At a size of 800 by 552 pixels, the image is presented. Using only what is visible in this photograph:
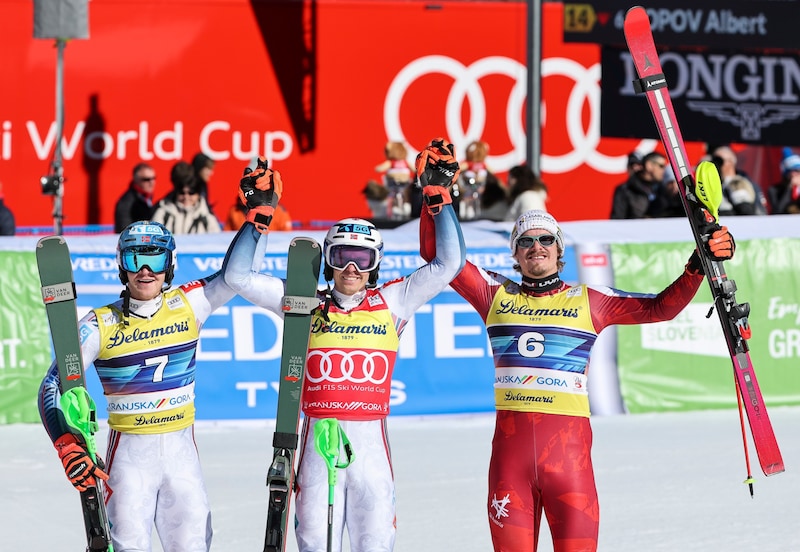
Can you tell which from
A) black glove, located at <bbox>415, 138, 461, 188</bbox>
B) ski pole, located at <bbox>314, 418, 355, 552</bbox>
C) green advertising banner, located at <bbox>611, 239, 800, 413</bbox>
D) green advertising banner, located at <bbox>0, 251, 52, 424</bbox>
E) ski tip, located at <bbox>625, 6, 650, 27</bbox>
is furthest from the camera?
green advertising banner, located at <bbox>611, 239, 800, 413</bbox>

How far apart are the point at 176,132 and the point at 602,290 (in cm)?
1038

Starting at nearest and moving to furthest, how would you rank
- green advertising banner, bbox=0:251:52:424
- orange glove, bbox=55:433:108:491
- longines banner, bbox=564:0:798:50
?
1. orange glove, bbox=55:433:108:491
2. green advertising banner, bbox=0:251:52:424
3. longines banner, bbox=564:0:798:50

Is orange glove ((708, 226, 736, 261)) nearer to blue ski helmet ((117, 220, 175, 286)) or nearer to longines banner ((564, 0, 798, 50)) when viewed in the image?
blue ski helmet ((117, 220, 175, 286))

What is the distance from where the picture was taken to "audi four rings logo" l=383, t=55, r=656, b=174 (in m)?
17.6

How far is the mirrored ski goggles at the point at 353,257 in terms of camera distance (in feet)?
23.2

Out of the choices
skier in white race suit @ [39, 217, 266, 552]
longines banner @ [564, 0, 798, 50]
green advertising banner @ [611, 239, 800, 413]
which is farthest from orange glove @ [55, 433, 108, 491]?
longines banner @ [564, 0, 798, 50]

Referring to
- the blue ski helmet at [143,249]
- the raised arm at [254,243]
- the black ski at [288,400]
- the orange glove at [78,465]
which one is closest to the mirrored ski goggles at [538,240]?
the black ski at [288,400]

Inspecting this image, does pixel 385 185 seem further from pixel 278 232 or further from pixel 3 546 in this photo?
pixel 3 546

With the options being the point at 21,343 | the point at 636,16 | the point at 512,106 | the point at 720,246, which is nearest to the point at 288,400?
the point at 720,246

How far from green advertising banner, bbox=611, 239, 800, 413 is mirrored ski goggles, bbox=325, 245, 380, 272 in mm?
5634

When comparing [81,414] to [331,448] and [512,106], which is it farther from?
[512,106]

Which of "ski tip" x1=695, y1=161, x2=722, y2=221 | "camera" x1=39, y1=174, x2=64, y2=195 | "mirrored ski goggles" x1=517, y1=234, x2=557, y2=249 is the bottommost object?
"mirrored ski goggles" x1=517, y1=234, x2=557, y2=249

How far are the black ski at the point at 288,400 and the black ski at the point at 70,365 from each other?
0.73 metres

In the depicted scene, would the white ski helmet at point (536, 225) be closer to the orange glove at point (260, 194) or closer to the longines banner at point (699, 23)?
the orange glove at point (260, 194)
